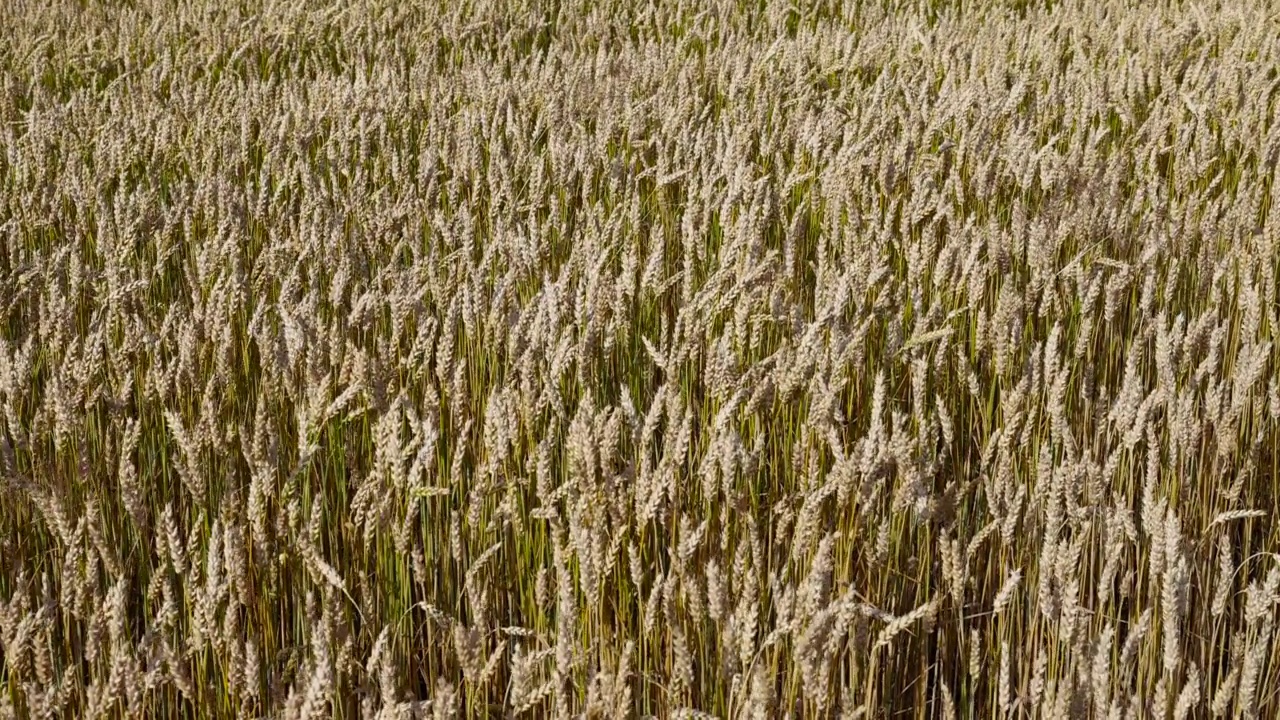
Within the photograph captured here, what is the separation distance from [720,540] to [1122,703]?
0.50 meters

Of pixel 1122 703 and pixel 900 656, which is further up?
pixel 1122 703

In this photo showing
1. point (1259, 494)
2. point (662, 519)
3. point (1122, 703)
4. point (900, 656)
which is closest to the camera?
point (1122, 703)

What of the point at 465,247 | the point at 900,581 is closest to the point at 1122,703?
the point at 900,581

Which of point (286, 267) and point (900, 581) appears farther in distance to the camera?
point (286, 267)

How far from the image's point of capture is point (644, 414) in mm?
2115

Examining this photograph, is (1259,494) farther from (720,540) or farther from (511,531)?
(511,531)

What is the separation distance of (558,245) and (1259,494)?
1.49 metres

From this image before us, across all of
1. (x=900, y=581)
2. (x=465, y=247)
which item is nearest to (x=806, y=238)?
(x=465, y=247)

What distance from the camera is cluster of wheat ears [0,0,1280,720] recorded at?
51.7 inches

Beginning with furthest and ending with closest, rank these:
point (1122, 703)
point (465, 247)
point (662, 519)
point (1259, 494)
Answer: point (465, 247) → point (1259, 494) → point (662, 519) → point (1122, 703)

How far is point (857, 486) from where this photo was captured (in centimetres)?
163

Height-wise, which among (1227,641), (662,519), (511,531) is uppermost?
(662,519)

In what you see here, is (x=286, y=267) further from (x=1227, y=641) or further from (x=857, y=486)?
(x=1227, y=641)

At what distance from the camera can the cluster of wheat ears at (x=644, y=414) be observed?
4.31 ft
